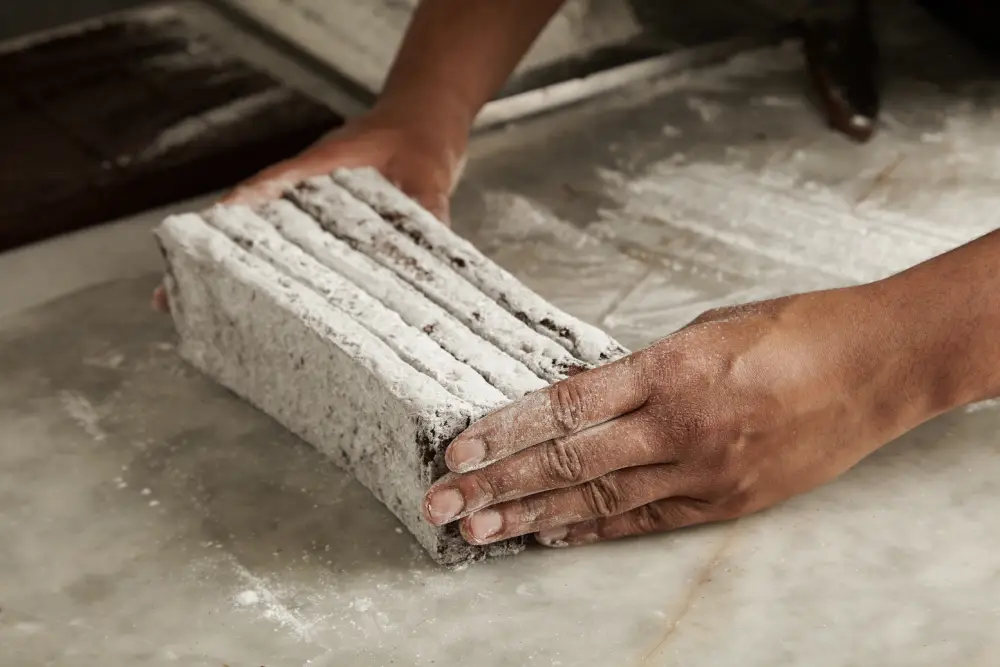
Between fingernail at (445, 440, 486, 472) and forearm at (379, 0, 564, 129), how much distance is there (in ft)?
3.59

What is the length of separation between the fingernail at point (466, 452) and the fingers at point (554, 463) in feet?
0.11

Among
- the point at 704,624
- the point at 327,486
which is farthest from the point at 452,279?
the point at 704,624

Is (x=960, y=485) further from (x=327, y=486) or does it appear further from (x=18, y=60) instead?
(x=18, y=60)

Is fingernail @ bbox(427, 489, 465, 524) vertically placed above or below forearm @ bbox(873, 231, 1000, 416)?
below

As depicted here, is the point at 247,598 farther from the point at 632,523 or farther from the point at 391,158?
the point at 391,158

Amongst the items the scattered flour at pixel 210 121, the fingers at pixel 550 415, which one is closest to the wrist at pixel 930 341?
the fingers at pixel 550 415

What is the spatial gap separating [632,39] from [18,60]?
1707mm

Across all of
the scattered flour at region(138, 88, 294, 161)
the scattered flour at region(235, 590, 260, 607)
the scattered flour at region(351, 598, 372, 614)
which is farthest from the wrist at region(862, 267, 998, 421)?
the scattered flour at region(138, 88, 294, 161)

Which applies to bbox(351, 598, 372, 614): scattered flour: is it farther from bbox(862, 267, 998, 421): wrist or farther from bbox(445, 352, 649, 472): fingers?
bbox(862, 267, 998, 421): wrist

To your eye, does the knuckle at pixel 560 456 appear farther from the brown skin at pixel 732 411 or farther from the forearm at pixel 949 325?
the forearm at pixel 949 325

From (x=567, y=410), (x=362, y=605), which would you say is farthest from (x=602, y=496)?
(x=362, y=605)

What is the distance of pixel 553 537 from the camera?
67.5 inches

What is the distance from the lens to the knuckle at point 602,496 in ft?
5.37

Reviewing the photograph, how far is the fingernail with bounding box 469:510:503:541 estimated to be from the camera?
1.62 metres
